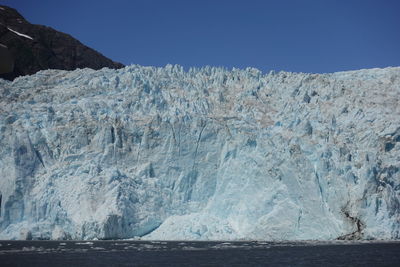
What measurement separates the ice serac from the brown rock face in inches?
772

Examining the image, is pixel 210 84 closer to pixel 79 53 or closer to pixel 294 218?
pixel 294 218

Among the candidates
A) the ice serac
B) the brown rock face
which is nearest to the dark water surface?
the ice serac

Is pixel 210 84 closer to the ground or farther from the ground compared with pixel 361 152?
farther from the ground

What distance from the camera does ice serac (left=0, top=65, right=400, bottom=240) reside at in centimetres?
2720

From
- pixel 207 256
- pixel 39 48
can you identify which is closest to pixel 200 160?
pixel 207 256

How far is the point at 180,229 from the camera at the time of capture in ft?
91.5

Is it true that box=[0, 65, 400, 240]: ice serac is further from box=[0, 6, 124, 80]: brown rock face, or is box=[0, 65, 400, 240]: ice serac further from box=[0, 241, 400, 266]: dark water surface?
box=[0, 6, 124, 80]: brown rock face

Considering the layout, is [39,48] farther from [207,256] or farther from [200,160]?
[207,256]

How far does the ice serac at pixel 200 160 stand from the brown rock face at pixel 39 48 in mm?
19603

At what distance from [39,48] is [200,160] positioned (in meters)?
33.4

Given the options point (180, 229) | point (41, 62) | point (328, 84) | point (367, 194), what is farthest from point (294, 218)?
point (41, 62)

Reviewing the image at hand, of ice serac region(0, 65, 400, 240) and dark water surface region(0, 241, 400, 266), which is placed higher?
ice serac region(0, 65, 400, 240)

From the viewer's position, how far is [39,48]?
56.7 meters

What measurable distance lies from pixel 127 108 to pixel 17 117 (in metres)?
6.91
